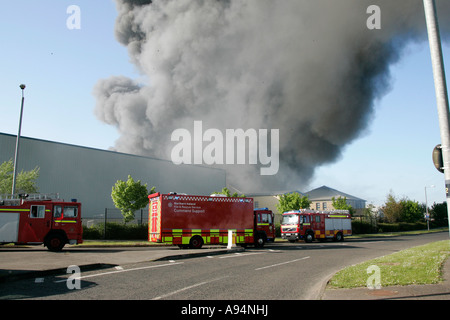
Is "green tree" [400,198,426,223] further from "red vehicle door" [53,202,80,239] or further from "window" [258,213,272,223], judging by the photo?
"red vehicle door" [53,202,80,239]

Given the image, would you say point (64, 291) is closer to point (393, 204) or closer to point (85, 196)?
point (85, 196)

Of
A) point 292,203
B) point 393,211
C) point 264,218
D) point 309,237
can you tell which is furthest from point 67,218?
point 393,211

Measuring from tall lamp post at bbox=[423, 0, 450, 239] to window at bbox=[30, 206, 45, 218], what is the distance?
18.5 m

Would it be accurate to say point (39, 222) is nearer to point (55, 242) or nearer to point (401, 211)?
point (55, 242)

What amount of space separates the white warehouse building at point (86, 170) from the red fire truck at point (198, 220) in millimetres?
24109

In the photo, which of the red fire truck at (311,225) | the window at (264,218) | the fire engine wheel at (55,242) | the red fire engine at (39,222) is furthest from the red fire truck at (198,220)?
the red fire truck at (311,225)

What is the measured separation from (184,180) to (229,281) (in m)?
47.8

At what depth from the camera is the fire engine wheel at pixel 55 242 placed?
18.7 m

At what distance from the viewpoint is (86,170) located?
44688 mm

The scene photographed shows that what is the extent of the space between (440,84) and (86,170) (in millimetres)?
43675

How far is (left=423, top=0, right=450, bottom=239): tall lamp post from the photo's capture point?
601 centimetres

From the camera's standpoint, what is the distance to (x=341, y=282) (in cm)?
843

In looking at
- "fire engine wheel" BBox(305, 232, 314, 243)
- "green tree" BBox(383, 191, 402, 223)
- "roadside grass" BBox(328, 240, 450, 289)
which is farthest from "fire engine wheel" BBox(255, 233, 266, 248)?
"green tree" BBox(383, 191, 402, 223)
